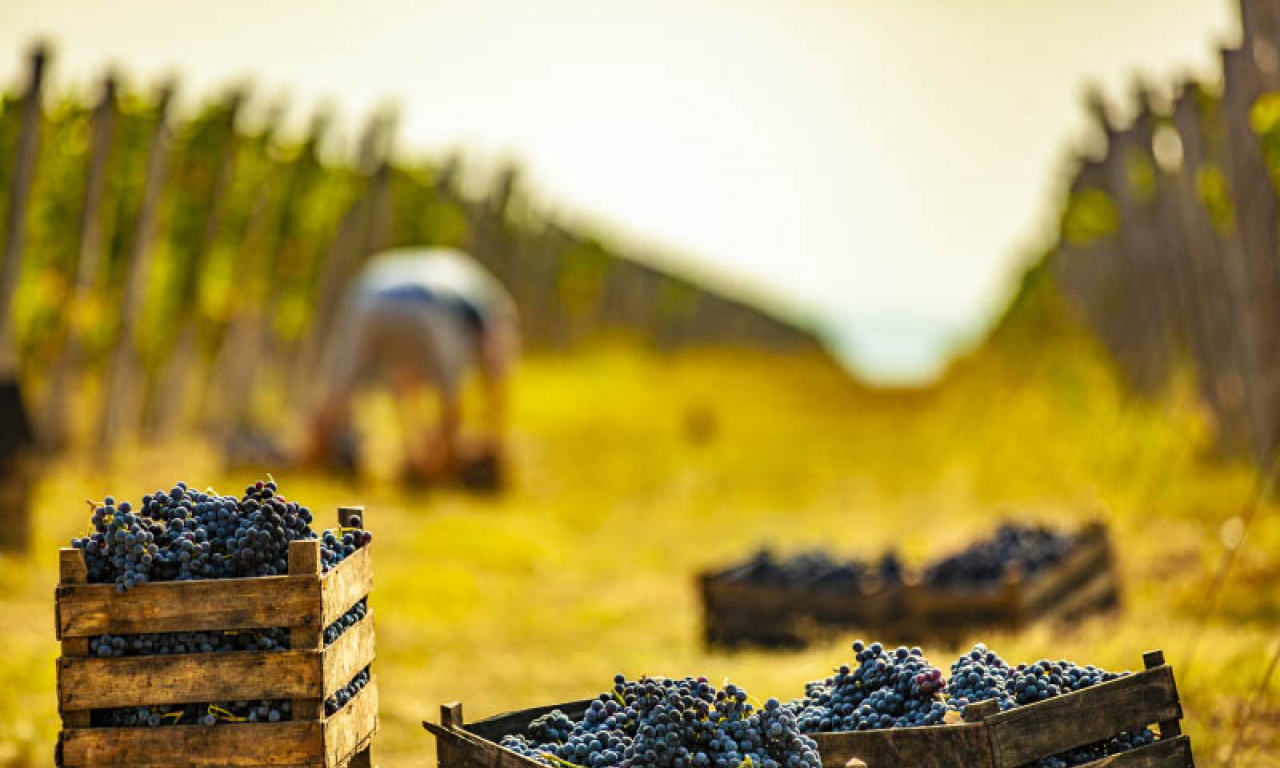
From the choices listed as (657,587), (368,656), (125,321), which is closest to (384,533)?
(657,587)

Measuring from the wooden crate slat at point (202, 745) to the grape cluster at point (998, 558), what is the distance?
6.64 meters

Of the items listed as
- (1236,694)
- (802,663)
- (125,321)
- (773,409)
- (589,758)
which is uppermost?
(773,409)

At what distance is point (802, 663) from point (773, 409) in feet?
107

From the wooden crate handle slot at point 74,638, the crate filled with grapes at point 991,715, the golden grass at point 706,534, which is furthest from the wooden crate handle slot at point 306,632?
the golden grass at point 706,534

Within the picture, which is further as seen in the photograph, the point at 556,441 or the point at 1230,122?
the point at 556,441

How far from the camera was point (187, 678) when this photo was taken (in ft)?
14.4

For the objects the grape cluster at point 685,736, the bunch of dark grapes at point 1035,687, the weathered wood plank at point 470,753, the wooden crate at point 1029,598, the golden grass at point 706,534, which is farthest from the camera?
the wooden crate at point 1029,598

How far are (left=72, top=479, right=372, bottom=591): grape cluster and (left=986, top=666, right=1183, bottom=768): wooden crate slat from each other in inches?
→ 89.2

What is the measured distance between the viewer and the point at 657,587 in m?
13.7

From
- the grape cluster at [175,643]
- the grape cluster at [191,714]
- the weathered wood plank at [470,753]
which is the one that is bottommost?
Answer: the weathered wood plank at [470,753]

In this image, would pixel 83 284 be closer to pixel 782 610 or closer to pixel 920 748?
pixel 782 610

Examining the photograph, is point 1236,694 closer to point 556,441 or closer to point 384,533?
point 384,533

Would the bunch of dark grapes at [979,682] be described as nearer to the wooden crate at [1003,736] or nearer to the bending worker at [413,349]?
the wooden crate at [1003,736]

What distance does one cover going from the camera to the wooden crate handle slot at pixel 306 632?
4.37 metres
